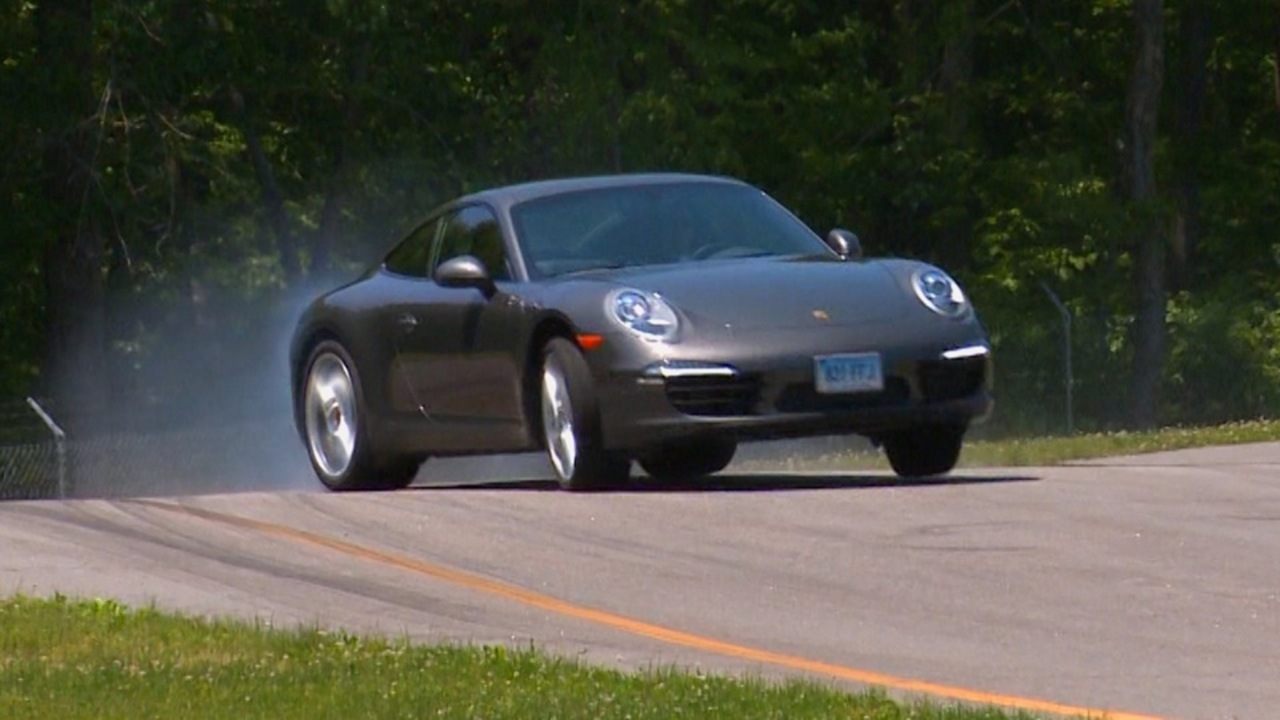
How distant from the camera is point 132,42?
37094 millimetres

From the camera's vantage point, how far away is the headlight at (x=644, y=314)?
12922mm

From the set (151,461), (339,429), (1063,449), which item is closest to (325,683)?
(339,429)

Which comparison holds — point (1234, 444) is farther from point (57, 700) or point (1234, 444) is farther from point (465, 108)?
point (465, 108)

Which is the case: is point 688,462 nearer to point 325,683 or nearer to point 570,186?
point 570,186

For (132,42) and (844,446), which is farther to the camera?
(132,42)

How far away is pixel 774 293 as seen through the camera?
13.1 meters

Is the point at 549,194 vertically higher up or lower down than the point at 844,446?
higher up

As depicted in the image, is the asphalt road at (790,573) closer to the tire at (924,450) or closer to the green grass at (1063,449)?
the tire at (924,450)

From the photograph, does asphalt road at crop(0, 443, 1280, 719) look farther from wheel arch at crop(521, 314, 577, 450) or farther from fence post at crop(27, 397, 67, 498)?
fence post at crop(27, 397, 67, 498)

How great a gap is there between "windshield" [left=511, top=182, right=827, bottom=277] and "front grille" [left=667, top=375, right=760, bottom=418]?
115 cm

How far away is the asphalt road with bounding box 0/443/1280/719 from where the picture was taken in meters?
8.95

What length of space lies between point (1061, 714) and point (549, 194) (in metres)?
7.17

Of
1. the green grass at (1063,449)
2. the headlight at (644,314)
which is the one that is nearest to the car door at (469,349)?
the headlight at (644,314)

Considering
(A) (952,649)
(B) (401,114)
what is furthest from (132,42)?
(A) (952,649)
